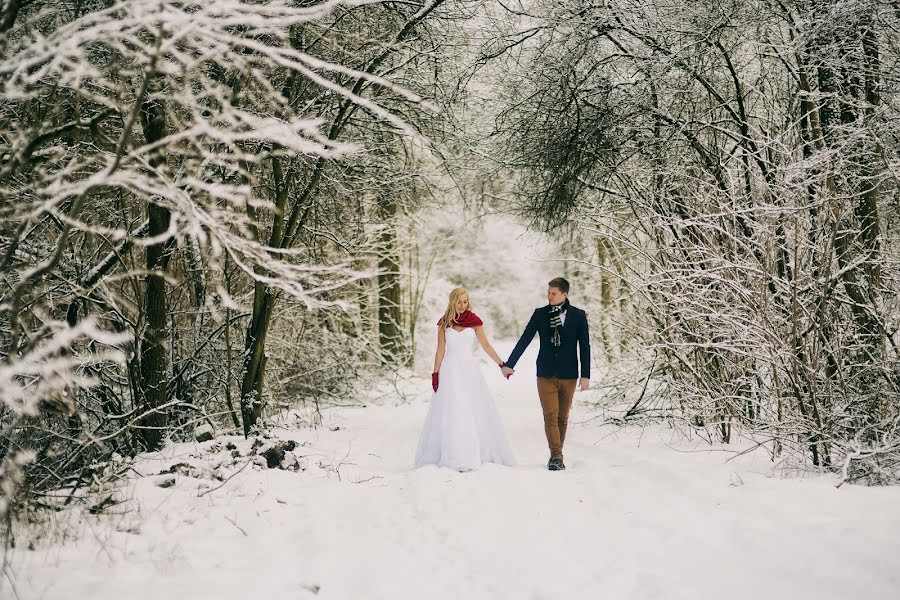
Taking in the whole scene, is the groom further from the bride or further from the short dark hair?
the bride

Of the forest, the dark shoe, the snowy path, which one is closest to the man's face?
the forest

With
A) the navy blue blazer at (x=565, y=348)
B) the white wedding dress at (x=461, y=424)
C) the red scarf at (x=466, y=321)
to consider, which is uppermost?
the red scarf at (x=466, y=321)

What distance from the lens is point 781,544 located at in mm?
3844

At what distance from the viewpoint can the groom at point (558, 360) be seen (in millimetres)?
6621

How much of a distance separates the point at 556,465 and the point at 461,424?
99 cm

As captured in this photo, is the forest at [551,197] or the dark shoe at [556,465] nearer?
the forest at [551,197]

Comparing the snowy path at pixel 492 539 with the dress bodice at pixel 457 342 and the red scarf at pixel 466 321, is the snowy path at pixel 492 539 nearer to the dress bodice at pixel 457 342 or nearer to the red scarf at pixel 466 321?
the dress bodice at pixel 457 342

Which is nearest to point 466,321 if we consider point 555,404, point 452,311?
point 452,311

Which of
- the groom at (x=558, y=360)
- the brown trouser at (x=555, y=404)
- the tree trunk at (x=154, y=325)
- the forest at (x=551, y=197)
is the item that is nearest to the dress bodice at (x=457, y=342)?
the groom at (x=558, y=360)

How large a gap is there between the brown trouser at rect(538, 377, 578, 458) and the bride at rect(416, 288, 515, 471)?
1.62ft

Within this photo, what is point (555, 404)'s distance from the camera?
6.67 metres

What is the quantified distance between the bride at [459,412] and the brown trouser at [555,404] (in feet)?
1.62

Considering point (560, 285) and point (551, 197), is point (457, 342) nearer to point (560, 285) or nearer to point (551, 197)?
point (560, 285)

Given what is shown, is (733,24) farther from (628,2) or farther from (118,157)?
(118,157)
